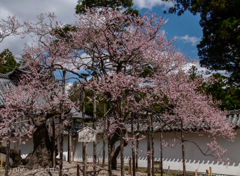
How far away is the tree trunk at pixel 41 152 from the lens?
34.7 ft

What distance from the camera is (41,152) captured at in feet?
35.2

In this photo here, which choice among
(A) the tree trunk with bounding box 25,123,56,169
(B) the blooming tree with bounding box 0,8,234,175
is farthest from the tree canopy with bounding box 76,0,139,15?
(A) the tree trunk with bounding box 25,123,56,169

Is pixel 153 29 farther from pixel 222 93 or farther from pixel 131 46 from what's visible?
pixel 222 93

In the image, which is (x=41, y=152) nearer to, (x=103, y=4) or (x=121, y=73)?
(x=121, y=73)

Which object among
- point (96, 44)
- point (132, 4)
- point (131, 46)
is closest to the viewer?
point (131, 46)

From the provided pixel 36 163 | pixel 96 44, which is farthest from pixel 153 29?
pixel 36 163

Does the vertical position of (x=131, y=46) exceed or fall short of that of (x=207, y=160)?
it exceeds it

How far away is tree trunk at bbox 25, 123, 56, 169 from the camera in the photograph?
34.7 ft

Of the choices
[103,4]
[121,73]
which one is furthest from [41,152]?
[103,4]

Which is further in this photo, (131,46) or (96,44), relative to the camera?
(96,44)

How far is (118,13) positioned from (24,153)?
51.0 feet

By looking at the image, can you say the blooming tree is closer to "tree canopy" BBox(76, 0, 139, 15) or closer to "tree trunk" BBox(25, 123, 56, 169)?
"tree trunk" BBox(25, 123, 56, 169)

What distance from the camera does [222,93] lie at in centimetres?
1928

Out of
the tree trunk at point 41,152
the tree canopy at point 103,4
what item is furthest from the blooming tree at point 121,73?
the tree canopy at point 103,4
